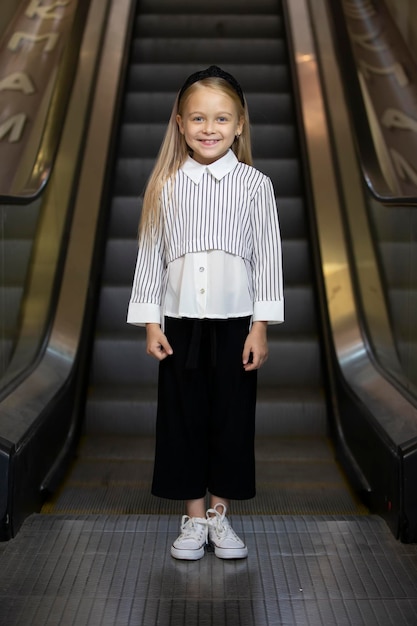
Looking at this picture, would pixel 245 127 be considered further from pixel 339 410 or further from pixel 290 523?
pixel 339 410

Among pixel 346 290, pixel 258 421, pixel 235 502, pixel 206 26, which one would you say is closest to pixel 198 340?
pixel 235 502

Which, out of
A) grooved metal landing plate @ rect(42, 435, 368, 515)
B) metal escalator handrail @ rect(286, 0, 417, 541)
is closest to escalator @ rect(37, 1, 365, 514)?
grooved metal landing plate @ rect(42, 435, 368, 515)

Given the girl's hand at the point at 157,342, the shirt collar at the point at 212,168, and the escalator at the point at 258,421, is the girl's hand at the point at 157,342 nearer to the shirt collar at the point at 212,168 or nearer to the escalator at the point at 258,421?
the shirt collar at the point at 212,168

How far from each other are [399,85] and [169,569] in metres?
4.06

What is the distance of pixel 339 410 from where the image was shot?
4.40 metres

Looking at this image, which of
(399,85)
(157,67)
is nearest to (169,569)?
(399,85)

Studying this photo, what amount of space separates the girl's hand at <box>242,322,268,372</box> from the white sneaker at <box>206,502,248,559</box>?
19.4 inches

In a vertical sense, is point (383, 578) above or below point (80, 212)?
below

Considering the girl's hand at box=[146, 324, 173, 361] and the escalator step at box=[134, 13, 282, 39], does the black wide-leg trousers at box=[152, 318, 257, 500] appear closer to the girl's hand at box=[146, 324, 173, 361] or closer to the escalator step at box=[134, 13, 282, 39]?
the girl's hand at box=[146, 324, 173, 361]

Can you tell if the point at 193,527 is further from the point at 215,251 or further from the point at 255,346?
the point at 215,251

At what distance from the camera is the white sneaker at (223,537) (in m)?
2.80

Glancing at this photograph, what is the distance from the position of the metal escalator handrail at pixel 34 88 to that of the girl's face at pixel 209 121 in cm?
94

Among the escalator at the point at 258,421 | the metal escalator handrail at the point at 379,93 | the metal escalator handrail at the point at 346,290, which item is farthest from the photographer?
the metal escalator handrail at the point at 379,93

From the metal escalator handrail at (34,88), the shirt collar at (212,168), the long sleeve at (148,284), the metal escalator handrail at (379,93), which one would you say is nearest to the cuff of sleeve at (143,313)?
the long sleeve at (148,284)
